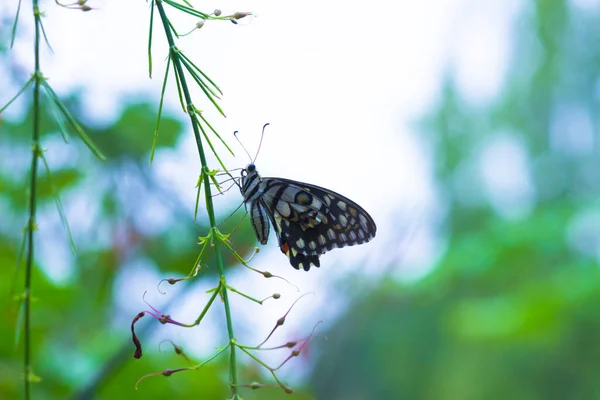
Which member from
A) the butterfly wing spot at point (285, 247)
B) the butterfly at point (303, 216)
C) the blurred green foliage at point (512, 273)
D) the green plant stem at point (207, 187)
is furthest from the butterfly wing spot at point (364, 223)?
the blurred green foliage at point (512, 273)

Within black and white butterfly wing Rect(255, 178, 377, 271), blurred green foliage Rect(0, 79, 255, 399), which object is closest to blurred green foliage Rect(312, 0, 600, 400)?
blurred green foliage Rect(0, 79, 255, 399)

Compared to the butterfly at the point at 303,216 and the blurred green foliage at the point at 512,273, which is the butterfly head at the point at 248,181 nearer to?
the butterfly at the point at 303,216

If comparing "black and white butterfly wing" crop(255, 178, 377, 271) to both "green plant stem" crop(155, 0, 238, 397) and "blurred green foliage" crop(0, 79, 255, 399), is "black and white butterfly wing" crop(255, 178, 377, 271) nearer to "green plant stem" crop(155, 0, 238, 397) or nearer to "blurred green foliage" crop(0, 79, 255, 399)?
"blurred green foliage" crop(0, 79, 255, 399)

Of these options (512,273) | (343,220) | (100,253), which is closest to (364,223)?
(343,220)

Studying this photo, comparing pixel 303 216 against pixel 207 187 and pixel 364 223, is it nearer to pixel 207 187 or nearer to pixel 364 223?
pixel 364 223

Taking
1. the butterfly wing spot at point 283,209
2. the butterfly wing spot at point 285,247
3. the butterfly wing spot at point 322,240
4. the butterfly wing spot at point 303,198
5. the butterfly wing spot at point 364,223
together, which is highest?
the butterfly wing spot at point 303,198

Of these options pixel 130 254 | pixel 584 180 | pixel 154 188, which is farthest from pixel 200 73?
pixel 584 180
